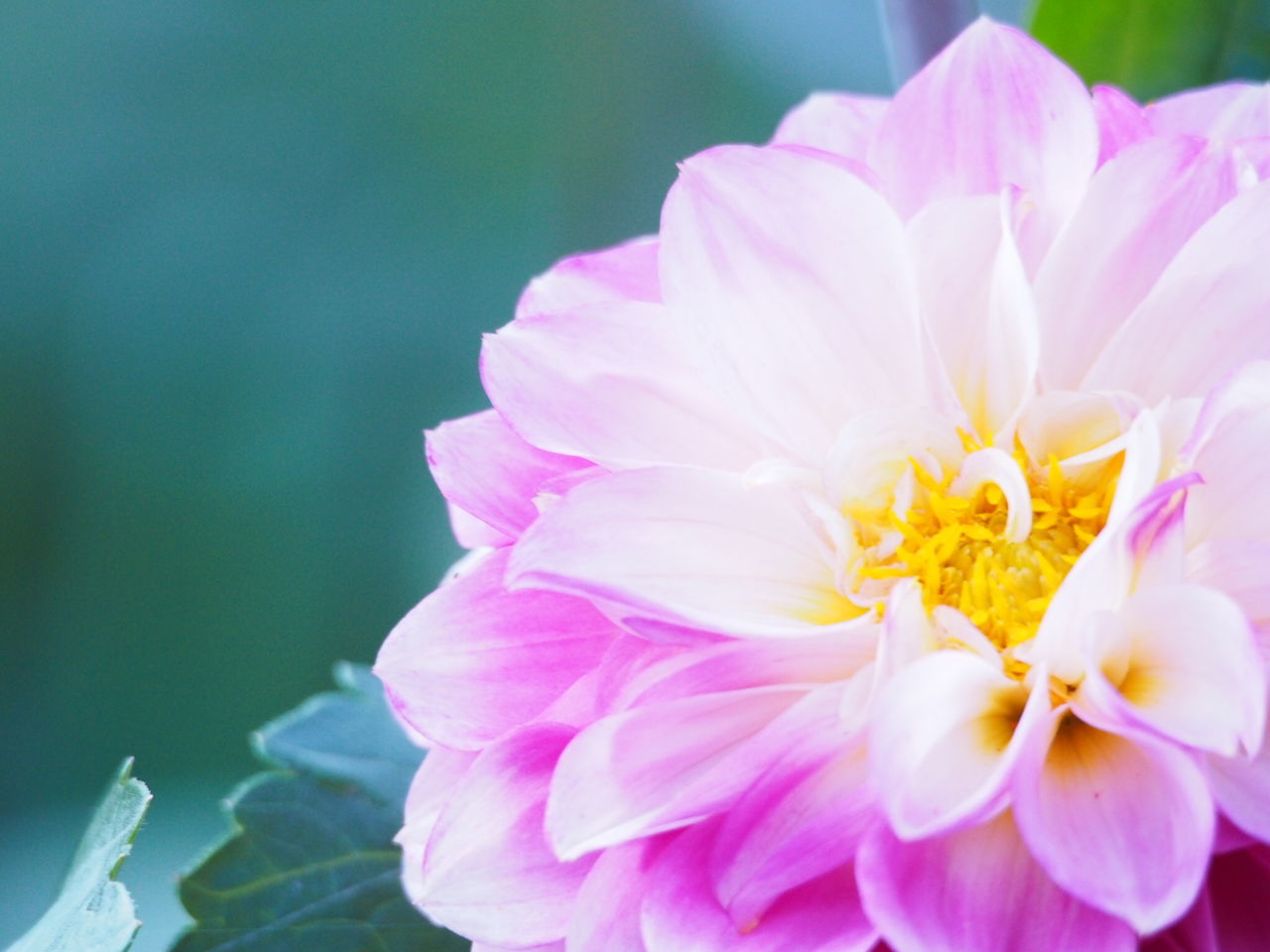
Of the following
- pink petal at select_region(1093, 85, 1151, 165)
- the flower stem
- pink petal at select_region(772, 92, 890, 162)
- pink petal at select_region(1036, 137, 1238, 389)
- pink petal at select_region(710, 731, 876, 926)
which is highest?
the flower stem

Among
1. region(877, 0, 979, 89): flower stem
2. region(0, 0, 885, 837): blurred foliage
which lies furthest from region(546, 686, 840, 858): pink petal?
region(0, 0, 885, 837): blurred foliage

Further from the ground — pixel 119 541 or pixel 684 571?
pixel 684 571

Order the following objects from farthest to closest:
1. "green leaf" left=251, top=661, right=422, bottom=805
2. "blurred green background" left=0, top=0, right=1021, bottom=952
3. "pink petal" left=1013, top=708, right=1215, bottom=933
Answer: "blurred green background" left=0, top=0, right=1021, bottom=952, "green leaf" left=251, top=661, right=422, bottom=805, "pink petal" left=1013, top=708, right=1215, bottom=933

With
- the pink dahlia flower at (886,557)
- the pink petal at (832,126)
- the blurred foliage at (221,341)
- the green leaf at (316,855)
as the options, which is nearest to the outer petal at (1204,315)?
the pink dahlia flower at (886,557)

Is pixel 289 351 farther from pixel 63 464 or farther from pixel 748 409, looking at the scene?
pixel 748 409

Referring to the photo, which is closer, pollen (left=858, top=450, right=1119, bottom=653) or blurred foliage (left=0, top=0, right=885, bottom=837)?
pollen (left=858, top=450, right=1119, bottom=653)

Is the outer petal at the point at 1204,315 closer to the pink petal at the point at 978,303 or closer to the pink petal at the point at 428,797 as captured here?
the pink petal at the point at 978,303

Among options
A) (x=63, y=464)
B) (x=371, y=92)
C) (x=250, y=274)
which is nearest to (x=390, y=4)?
(x=371, y=92)

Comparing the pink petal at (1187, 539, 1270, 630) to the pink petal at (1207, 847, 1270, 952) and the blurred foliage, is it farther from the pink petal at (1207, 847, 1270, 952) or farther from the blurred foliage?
the blurred foliage
